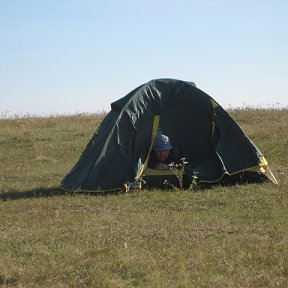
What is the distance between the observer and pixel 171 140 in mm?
11797

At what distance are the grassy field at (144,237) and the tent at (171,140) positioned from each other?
54cm

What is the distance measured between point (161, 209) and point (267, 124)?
11007 mm

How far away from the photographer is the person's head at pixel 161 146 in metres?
11.4

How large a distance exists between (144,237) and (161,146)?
449 cm

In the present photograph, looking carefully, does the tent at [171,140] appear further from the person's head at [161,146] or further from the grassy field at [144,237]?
the grassy field at [144,237]

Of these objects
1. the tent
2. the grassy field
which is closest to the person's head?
the tent

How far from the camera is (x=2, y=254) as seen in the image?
260 inches

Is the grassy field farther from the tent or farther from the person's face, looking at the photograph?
the person's face

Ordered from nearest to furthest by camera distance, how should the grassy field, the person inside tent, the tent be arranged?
the grassy field < the tent < the person inside tent

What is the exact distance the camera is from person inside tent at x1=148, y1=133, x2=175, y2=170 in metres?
11.4

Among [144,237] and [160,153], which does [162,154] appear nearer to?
[160,153]

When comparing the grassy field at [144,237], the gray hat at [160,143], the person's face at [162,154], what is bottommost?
the grassy field at [144,237]

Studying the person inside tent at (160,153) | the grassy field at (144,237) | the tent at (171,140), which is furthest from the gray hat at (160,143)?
the grassy field at (144,237)

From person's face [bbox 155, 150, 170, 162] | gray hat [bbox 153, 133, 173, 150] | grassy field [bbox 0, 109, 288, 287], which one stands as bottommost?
grassy field [bbox 0, 109, 288, 287]
